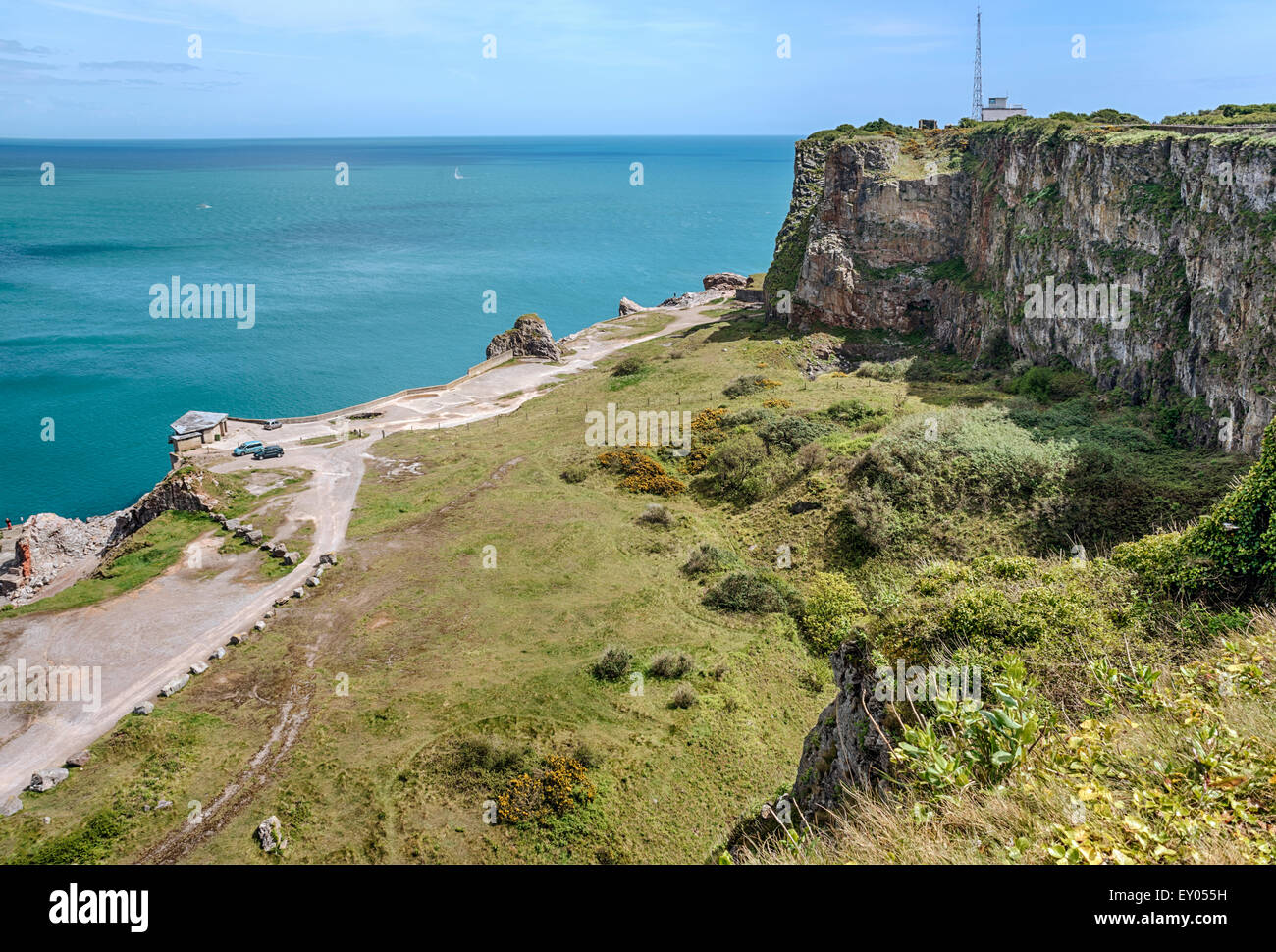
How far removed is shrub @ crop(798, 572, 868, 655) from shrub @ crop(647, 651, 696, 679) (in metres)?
4.14

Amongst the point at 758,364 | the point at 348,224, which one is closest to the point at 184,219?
the point at 348,224

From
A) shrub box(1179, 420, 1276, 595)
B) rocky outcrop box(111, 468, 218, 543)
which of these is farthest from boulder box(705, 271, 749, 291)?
shrub box(1179, 420, 1276, 595)

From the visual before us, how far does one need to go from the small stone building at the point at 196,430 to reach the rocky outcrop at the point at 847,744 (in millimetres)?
41791

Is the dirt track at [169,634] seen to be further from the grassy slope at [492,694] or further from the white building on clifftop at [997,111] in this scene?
the white building on clifftop at [997,111]

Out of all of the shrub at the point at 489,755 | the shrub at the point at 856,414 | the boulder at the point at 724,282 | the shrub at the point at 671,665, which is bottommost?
the shrub at the point at 489,755

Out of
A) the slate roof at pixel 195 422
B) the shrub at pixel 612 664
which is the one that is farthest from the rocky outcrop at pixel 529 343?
the shrub at pixel 612 664

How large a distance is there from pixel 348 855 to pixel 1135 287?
35.7m

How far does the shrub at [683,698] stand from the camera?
69.2 ft

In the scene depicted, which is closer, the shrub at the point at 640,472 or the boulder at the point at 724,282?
the shrub at the point at 640,472

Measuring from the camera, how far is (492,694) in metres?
21.7

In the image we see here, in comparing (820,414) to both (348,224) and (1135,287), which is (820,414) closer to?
(1135,287)

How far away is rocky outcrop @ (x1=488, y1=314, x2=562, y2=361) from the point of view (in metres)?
64.2

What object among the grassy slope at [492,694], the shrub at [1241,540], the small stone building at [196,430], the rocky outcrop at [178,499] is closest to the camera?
the shrub at [1241,540]

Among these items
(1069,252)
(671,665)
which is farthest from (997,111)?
(671,665)
